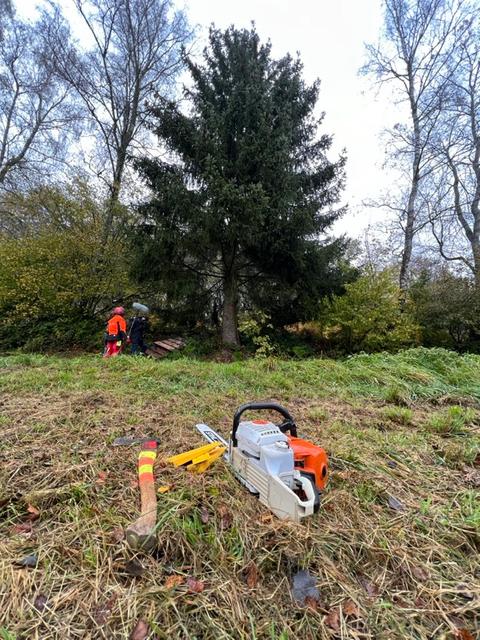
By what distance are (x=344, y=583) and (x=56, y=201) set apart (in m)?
10.3

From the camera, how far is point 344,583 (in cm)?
113

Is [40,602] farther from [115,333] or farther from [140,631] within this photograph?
[115,333]

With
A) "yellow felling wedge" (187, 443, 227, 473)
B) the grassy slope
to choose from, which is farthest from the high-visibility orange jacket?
"yellow felling wedge" (187, 443, 227, 473)

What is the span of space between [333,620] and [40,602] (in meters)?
1.00

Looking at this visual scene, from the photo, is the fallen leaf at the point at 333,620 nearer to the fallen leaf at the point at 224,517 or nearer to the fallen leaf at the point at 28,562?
the fallen leaf at the point at 224,517

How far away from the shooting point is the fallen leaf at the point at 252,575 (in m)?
1.12

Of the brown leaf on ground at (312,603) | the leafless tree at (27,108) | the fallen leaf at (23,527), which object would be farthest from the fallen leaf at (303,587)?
the leafless tree at (27,108)

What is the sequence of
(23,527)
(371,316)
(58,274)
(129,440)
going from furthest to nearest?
(58,274), (371,316), (129,440), (23,527)

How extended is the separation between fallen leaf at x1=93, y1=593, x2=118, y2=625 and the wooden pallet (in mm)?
6678

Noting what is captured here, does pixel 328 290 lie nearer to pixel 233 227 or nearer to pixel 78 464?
pixel 233 227

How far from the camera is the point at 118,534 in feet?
4.15

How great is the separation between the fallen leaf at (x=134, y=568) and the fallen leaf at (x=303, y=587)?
0.58 meters

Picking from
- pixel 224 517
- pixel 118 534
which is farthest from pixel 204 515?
pixel 118 534

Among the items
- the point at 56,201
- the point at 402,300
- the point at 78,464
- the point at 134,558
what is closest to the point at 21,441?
the point at 78,464
